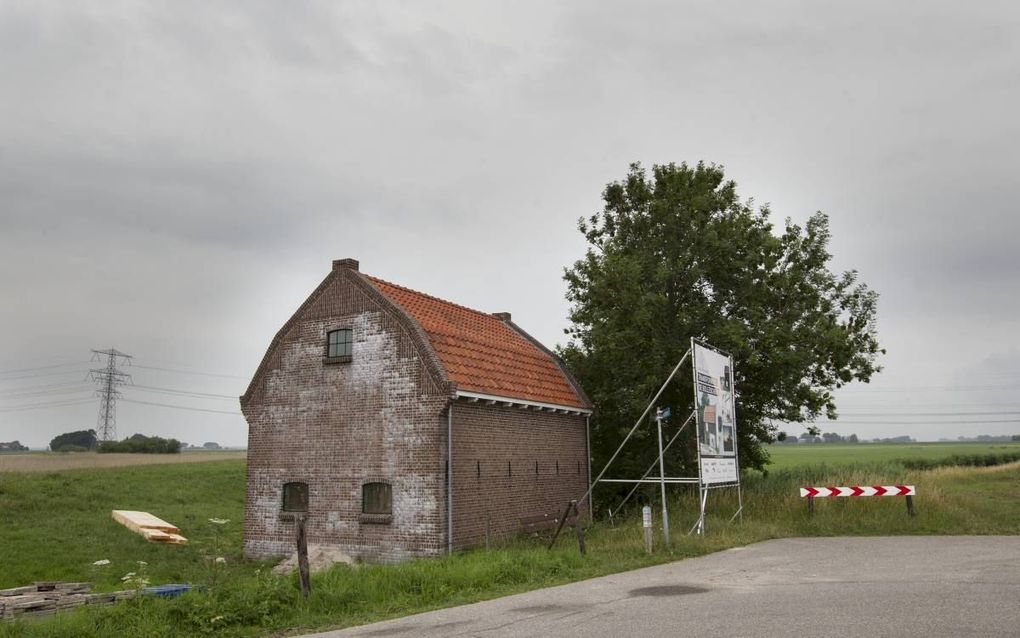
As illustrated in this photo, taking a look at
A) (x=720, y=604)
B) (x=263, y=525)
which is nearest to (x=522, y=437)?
(x=263, y=525)

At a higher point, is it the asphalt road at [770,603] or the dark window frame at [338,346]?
the dark window frame at [338,346]

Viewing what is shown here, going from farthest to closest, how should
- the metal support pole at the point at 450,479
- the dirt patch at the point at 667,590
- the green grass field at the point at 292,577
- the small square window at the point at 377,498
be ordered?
the small square window at the point at 377,498 → the metal support pole at the point at 450,479 → the dirt patch at the point at 667,590 → the green grass field at the point at 292,577

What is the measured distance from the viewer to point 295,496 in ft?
71.0

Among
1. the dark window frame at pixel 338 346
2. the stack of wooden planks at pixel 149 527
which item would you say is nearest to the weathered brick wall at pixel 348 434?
the dark window frame at pixel 338 346

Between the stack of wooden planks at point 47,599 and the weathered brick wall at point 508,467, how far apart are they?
8.28 m

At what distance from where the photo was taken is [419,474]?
1953 cm

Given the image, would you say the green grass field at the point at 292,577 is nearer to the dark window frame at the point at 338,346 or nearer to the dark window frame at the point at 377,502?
the dark window frame at the point at 377,502

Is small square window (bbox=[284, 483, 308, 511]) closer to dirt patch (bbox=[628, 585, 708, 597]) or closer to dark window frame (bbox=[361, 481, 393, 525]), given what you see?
dark window frame (bbox=[361, 481, 393, 525])

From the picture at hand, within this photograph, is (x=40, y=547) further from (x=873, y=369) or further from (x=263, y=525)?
(x=873, y=369)

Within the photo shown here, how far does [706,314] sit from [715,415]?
5.78 metres

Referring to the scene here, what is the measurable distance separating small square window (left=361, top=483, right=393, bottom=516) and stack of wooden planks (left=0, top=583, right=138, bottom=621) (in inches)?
282

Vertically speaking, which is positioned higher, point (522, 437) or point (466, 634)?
point (522, 437)

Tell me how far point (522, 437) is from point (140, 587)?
12.7 m

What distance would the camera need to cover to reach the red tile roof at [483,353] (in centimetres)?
2117
